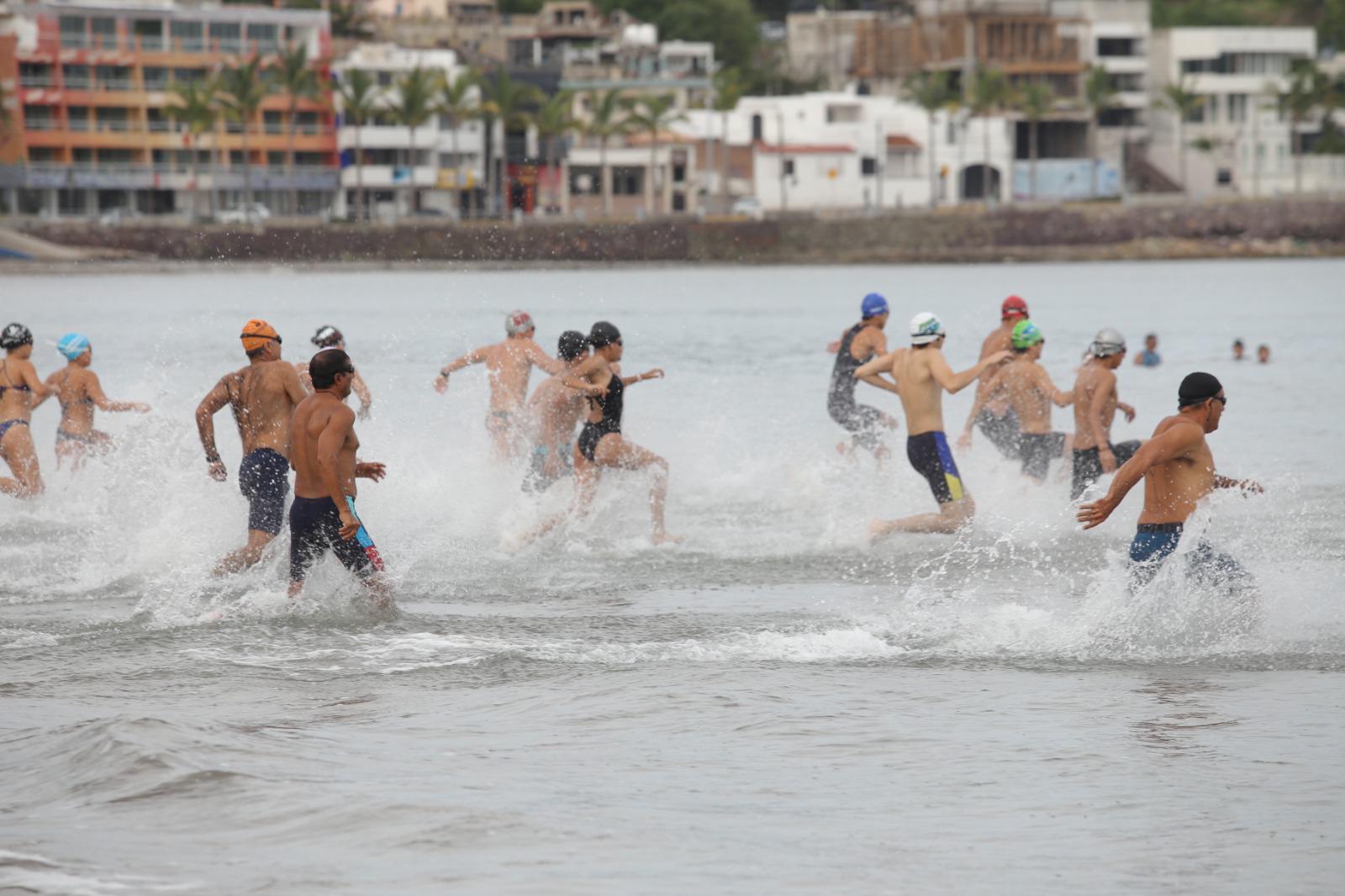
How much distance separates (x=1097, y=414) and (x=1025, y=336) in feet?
2.80

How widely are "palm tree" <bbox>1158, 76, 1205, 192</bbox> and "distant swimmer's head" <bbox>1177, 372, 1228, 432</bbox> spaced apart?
95.2 metres

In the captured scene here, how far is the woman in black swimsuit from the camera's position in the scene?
41.8ft

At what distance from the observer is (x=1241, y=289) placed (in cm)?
7619

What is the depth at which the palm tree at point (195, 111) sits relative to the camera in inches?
3462

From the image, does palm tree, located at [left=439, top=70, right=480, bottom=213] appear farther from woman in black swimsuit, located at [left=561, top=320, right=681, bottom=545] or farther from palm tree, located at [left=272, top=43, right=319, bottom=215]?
woman in black swimsuit, located at [left=561, top=320, right=681, bottom=545]

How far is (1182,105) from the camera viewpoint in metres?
100

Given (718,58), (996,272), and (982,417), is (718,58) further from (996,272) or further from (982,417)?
(982,417)

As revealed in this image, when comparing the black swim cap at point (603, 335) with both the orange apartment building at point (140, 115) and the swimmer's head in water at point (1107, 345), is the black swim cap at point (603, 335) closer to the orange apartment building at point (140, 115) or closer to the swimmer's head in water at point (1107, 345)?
the swimmer's head in water at point (1107, 345)

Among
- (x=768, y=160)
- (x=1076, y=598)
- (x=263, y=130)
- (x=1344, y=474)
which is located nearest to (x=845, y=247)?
(x=768, y=160)

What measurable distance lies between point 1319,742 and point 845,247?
8813cm

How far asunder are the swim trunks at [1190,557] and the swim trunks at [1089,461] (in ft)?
12.4

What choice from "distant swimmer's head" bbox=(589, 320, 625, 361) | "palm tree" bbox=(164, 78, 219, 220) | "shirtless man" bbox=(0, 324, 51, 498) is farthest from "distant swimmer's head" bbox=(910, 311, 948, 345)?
"palm tree" bbox=(164, 78, 219, 220)

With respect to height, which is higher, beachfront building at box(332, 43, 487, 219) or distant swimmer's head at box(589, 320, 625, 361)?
beachfront building at box(332, 43, 487, 219)

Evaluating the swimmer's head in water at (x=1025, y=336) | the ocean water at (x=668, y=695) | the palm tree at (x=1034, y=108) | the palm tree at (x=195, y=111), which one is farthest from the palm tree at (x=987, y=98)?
the swimmer's head in water at (x=1025, y=336)
